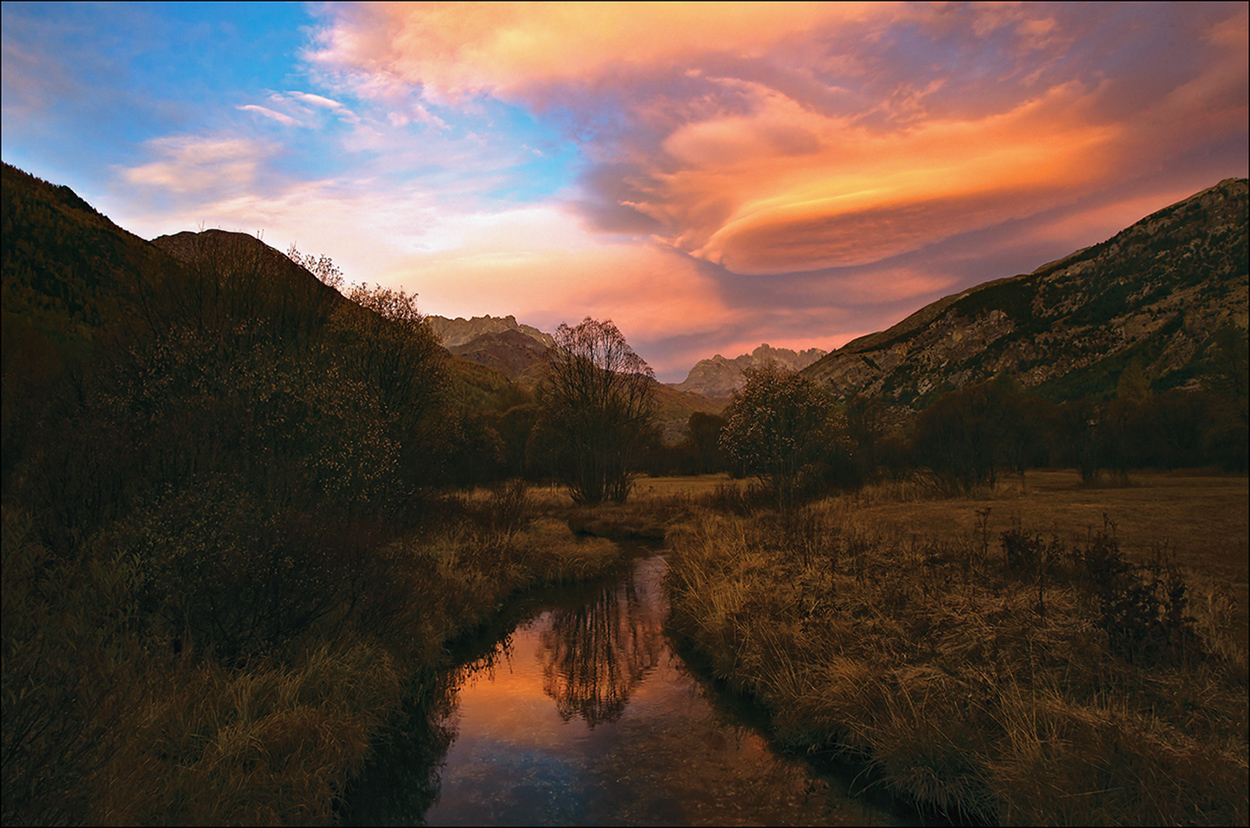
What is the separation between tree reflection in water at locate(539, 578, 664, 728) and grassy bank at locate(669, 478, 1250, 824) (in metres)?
1.76

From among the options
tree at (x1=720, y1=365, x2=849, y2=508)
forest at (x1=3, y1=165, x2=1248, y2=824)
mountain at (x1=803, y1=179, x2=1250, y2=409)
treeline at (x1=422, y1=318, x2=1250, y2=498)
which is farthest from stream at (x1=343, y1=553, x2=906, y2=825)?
mountain at (x1=803, y1=179, x2=1250, y2=409)

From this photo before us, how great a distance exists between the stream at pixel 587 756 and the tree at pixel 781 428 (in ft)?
45.1

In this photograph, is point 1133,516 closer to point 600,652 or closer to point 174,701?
point 600,652

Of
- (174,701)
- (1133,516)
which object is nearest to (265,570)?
(174,701)

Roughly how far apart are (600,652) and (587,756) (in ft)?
17.3

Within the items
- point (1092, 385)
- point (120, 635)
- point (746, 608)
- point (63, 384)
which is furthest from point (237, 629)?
point (1092, 385)

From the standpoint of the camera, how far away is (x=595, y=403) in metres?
35.2

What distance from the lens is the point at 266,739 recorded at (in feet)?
23.3

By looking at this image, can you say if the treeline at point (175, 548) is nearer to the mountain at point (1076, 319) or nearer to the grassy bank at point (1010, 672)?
the grassy bank at point (1010, 672)

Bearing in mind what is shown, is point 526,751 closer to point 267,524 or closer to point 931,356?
point 267,524

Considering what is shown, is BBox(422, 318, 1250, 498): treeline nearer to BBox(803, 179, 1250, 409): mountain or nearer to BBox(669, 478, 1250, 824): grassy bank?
BBox(669, 478, 1250, 824): grassy bank

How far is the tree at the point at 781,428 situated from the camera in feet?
Result: 84.2

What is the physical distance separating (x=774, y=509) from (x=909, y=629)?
16524mm

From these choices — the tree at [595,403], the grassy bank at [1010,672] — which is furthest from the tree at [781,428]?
the grassy bank at [1010,672]
